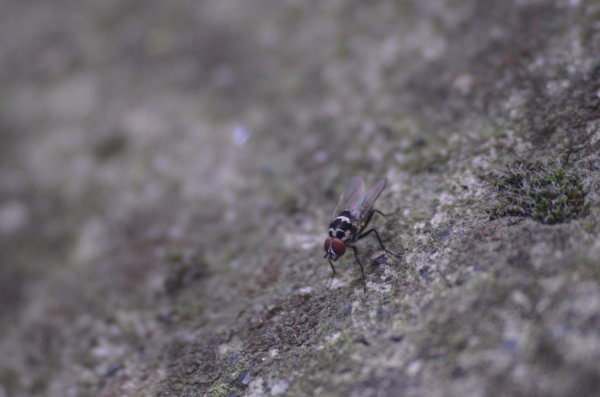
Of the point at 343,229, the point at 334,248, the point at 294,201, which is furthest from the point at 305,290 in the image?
the point at 294,201

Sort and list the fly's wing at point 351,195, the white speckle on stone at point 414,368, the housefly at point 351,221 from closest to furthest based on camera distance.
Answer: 1. the white speckle on stone at point 414,368
2. the housefly at point 351,221
3. the fly's wing at point 351,195

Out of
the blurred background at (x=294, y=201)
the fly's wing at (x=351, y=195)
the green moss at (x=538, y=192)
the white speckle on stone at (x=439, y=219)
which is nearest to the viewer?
the blurred background at (x=294, y=201)

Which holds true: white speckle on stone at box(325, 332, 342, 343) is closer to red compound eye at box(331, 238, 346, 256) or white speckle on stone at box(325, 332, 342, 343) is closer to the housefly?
the housefly

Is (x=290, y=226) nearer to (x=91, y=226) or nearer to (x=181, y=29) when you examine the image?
(x=91, y=226)

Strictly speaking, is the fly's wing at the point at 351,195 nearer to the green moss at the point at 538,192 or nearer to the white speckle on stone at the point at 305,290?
the white speckle on stone at the point at 305,290

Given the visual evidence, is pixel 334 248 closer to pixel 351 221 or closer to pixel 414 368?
pixel 351 221

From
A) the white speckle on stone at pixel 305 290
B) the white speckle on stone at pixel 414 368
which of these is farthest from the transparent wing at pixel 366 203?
the white speckle on stone at pixel 414 368

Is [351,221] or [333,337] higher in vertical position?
[351,221]
